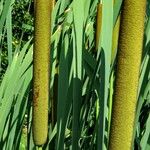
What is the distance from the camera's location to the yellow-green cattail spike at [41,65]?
0.69 meters

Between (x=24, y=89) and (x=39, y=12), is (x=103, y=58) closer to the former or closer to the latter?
(x=39, y=12)

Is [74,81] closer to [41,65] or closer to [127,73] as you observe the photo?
[41,65]

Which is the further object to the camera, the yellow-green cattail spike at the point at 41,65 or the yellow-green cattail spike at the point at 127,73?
the yellow-green cattail spike at the point at 41,65

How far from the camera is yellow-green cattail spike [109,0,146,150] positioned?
49 centimetres

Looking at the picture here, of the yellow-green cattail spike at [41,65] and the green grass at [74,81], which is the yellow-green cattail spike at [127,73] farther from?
the yellow-green cattail spike at [41,65]

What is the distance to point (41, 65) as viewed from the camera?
27.2 inches

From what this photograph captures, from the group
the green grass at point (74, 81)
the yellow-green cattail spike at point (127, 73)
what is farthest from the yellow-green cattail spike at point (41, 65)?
the yellow-green cattail spike at point (127, 73)

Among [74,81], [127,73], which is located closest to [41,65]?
[74,81]

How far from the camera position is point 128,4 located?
0.48m

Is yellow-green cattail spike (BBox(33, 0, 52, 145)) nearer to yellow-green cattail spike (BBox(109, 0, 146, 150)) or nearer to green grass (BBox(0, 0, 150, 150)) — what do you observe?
green grass (BBox(0, 0, 150, 150))

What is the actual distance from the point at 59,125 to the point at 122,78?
27 centimetres

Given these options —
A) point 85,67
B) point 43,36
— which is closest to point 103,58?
point 43,36

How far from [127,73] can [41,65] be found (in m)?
0.22

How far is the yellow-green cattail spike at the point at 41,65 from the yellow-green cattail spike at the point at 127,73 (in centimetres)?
21
